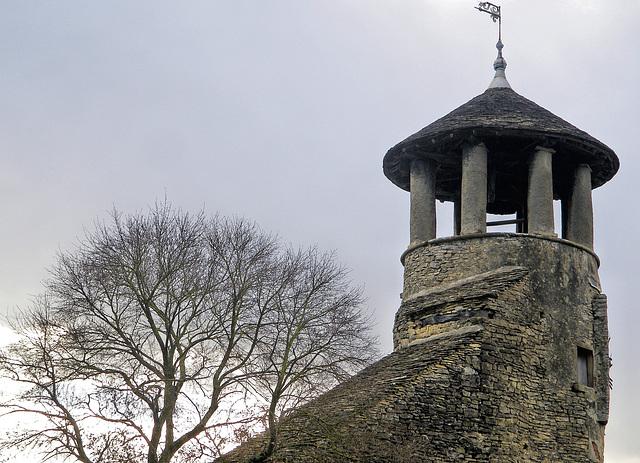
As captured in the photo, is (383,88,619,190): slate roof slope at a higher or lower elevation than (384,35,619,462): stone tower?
higher

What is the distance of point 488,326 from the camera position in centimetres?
1766

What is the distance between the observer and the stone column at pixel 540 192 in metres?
19.4

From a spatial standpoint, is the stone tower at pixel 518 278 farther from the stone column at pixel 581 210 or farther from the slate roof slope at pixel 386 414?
the slate roof slope at pixel 386 414

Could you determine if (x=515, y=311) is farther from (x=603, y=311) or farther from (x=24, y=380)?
(x=24, y=380)

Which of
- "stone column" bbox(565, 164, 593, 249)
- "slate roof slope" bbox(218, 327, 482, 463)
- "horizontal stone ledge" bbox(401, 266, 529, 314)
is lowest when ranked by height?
"slate roof slope" bbox(218, 327, 482, 463)

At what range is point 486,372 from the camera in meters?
17.2

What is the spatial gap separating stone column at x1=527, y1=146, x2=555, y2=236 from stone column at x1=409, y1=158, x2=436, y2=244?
2.17 meters

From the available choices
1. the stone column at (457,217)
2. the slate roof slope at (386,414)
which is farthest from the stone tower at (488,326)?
the stone column at (457,217)

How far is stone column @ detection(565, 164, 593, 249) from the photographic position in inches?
795

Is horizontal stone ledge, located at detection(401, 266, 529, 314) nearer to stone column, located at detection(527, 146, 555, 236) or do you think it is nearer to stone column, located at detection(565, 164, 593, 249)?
stone column, located at detection(527, 146, 555, 236)

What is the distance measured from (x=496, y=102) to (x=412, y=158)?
86.9 inches

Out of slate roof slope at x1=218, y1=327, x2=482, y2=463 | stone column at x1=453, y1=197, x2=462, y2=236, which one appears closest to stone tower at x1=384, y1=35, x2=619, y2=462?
slate roof slope at x1=218, y1=327, x2=482, y2=463


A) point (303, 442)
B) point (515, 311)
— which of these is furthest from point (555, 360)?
point (303, 442)

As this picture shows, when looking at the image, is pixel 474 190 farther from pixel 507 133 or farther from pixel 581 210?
pixel 581 210
